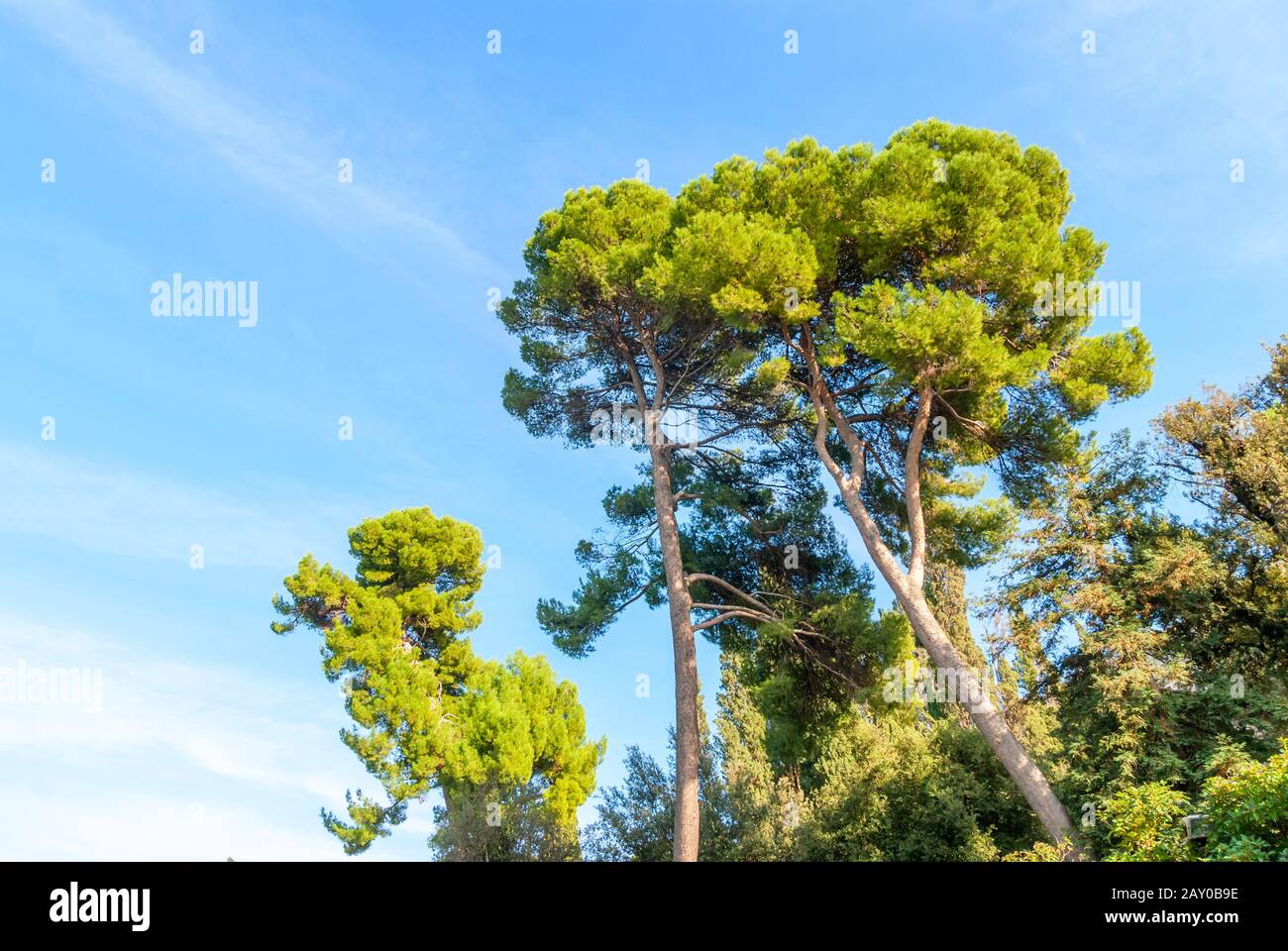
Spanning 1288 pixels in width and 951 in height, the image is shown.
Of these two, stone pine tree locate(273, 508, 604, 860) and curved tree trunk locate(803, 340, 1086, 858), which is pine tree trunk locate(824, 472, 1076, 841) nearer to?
curved tree trunk locate(803, 340, 1086, 858)

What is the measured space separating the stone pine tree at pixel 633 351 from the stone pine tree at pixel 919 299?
47.1 inches

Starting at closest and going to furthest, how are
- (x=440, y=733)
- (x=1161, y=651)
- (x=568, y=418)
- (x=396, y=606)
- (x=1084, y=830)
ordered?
(x=1084, y=830) → (x=1161, y=651) → (x=568, y=418) → (x=440, y=733) → (x=396, y=606)

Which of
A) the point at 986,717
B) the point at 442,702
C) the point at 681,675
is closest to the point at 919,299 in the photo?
the point at 986,717

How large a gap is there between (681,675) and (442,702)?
483 inches

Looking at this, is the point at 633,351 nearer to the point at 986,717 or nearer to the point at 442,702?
the point at 986,717

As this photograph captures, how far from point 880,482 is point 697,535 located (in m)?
3.66

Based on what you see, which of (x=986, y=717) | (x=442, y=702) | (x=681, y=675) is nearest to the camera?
(x=986, y=717)

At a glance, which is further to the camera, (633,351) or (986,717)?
(633,351)

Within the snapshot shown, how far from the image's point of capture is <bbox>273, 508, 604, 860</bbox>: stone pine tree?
2208 centimetres

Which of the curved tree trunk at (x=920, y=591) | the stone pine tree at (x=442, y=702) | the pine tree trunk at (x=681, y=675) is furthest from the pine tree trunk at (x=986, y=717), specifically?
the stone pine tree at (x=442, y=702)

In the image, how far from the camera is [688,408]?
17938 millimetres

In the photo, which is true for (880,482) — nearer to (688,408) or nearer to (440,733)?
(688,408)

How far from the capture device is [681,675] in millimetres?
15664
